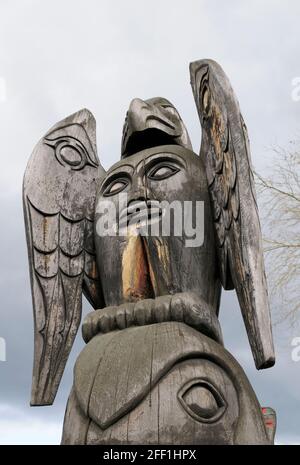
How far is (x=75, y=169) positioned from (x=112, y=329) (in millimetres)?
1421

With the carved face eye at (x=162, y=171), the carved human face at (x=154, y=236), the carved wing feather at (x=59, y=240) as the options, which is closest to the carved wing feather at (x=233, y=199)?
the carved human face at (x=154, y=236)

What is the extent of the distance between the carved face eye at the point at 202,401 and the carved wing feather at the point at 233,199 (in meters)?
0.31

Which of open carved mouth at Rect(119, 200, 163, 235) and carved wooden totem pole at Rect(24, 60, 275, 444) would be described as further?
open carved mouth at Rect(119, 200, 163, 235)

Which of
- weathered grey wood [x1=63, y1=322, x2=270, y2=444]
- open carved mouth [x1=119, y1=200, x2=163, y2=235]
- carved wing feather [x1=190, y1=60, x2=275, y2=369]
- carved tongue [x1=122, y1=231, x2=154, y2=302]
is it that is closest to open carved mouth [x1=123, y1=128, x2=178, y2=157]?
carved wing feather [x1=190, y1=60, x2=275, y2=369]

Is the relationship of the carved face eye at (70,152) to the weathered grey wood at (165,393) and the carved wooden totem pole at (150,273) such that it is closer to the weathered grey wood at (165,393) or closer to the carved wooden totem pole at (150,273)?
the carved wooden totem pole at (150,273)

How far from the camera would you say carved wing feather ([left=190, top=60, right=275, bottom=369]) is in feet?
11.3

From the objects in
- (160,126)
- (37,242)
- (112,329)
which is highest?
(160,126)

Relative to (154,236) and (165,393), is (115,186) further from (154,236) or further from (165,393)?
(165,393)

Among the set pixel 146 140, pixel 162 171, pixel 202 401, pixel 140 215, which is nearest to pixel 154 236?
pixel 140 215

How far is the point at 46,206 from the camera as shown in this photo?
170 inches

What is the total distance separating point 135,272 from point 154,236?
27 cm

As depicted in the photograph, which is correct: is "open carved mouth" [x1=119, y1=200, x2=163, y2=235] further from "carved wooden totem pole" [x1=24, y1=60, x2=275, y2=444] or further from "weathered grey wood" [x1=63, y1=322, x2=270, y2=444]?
"weathered grey wood" [x1=63, y1=322, x2=270, y2=444]
